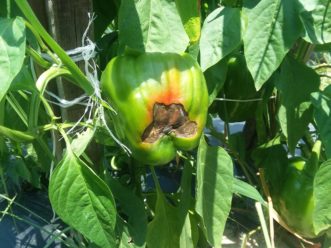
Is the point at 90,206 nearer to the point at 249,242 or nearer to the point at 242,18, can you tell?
the point at 242,18

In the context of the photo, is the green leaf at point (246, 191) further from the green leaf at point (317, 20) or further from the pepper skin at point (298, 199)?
the green leaf at point (317, 20)

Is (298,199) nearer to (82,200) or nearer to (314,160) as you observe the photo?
(314,160)

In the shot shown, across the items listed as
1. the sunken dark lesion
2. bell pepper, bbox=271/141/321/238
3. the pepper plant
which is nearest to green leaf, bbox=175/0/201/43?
the pepper plant

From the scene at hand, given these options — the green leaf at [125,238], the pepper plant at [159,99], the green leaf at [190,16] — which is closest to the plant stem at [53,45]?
the pepper plant at [159,99]

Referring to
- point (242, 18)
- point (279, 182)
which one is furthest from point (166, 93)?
point (279, 182)

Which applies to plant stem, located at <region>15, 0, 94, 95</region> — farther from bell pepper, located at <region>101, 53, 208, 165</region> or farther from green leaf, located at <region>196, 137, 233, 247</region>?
green leaf, located at <region>196, 137, 233, 247</region>
